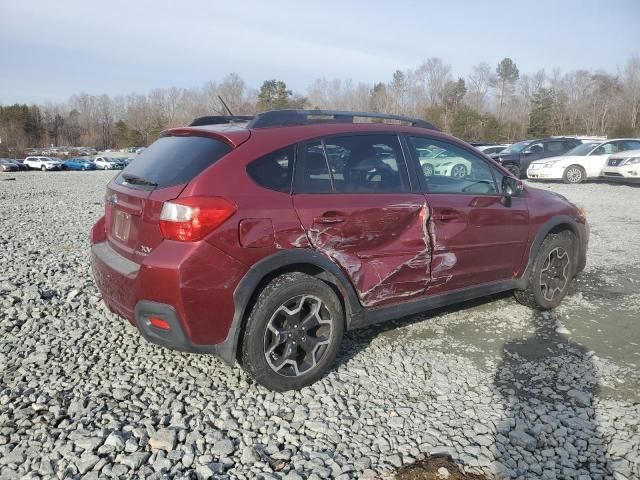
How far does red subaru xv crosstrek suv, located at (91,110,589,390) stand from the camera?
2.95 metres

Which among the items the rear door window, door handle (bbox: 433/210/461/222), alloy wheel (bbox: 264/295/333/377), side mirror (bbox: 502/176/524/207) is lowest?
alloy wheel (bbox: 264/295/333/377)

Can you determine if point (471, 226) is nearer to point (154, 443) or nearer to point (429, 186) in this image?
point (429, 186)

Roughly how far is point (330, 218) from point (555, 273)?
270 centimetres

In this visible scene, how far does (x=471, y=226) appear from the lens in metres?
4.03

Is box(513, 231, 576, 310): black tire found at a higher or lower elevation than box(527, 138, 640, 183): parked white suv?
lower

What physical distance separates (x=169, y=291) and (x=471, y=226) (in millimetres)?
2390

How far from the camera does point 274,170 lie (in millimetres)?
3221

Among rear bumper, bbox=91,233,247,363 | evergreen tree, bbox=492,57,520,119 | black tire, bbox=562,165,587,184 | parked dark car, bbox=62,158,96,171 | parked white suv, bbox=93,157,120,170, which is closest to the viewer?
rear bumper, bbox=91,233,247,363

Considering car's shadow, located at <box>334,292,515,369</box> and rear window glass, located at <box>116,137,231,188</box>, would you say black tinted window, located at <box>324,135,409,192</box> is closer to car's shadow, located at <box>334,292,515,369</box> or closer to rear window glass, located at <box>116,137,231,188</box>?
rear window glass, located at <box>116,137,231,188</box>

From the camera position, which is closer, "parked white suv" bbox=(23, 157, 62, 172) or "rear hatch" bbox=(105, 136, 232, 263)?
"rear hatch" bbox=(105, 136, 232, 263)

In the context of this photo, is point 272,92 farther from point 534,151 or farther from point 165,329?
point 165,329

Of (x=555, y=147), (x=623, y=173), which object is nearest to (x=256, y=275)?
(x=623, y=173)

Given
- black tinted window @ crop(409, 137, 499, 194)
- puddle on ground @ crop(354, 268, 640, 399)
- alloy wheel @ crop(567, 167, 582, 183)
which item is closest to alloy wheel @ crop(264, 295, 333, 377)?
puddle on ground @ crop(354, 268, 640, 399)

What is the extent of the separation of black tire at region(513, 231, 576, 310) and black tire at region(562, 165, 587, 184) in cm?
1442
